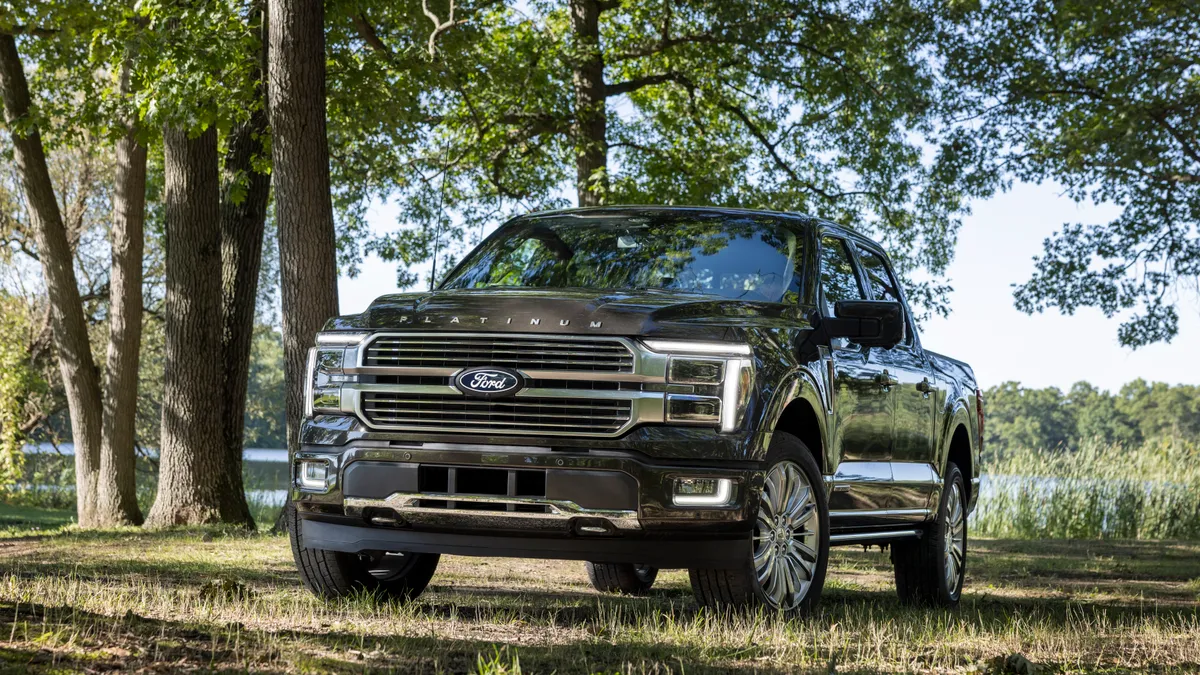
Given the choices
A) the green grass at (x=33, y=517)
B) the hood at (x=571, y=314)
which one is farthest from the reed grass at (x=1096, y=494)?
the green grass at (x=33, y=517)

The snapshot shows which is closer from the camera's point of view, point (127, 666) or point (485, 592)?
point (127, 666)

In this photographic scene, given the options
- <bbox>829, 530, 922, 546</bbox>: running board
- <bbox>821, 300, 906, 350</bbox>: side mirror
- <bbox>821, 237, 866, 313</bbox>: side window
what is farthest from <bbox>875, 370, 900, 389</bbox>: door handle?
<bbox>821, 300, 906, 350</bbox>: side mirror

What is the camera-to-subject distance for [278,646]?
5.04m

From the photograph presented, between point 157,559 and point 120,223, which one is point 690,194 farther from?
point 157,559

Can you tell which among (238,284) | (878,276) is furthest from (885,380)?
(238,284)

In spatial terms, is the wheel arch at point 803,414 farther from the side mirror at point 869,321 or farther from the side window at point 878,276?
the side window at point 878,276

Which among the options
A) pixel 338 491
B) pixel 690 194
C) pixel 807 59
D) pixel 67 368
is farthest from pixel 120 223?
pixel 338 491

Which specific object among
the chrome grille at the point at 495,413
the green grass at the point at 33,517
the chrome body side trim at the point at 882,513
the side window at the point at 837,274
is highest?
the side window at the point at 837,274

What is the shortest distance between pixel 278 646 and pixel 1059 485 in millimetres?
15612

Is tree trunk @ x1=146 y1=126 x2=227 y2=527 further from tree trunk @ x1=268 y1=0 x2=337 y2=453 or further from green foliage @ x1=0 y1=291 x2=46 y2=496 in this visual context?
green foliage @ x1=0 y1=291 x2=46 y2=496

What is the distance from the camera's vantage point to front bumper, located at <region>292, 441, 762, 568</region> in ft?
18.8

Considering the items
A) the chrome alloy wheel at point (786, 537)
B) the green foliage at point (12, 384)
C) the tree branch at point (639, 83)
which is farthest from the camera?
the green foliage at point (12, 384)

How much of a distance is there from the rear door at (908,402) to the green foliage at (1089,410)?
64127mm

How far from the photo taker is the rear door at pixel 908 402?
8.02 meters
